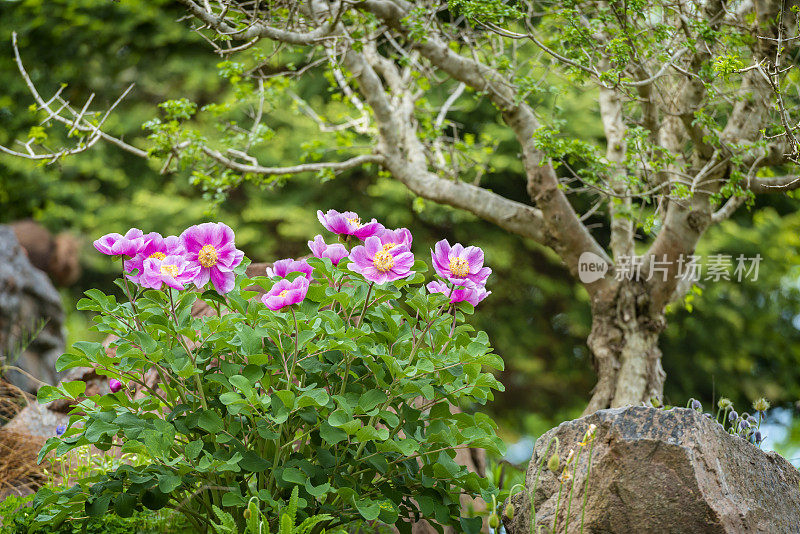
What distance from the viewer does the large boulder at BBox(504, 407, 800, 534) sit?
196cm

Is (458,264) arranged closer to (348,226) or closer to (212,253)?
(348,226)

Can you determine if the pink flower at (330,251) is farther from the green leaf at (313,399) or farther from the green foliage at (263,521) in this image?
the green foliage at (263,521)

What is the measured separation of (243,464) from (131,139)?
24.7ft

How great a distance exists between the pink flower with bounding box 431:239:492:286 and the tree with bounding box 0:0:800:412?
1.36m

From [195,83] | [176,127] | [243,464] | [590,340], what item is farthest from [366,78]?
[195,83]

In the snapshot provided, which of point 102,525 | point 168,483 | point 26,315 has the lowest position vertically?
point 26,315

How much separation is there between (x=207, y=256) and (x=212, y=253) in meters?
0.01

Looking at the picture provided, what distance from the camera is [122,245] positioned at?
1873 millimetres

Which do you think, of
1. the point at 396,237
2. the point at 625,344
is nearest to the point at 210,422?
the point at 396,237

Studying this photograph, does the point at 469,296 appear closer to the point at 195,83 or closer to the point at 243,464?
the point at 243,464

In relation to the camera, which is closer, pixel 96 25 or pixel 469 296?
pixel 469 296

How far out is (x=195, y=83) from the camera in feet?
27.5

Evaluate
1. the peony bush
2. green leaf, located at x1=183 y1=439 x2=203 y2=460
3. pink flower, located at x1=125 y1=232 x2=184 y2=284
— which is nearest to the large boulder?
the peony bush

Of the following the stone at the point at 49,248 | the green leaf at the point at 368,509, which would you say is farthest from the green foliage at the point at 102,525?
the stone at the point at 49,248
